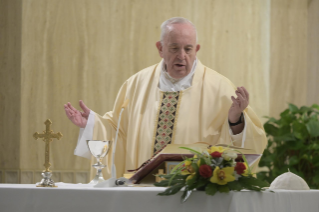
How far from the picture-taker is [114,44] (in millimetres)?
5863

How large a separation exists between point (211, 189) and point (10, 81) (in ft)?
13.6

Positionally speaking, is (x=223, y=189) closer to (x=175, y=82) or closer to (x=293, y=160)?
(x=175, y=82)

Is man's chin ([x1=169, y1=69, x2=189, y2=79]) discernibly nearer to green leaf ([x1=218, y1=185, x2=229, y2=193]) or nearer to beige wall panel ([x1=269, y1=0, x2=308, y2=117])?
green leaf ([x1=218, y1=185, x2=229, y2=193])

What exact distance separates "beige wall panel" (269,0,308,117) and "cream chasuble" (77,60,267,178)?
2.56m

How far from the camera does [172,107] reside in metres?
3.94

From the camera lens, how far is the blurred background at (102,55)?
561cm

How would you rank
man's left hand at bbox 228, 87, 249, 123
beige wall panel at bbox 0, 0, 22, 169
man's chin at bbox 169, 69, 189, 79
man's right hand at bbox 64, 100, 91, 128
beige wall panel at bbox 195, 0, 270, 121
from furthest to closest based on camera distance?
beige wall panel at bbox 195, 0, 270, 121, beige wall panel at bbox 0, 0, 22, 169, man's chin at bbox 169, 69, 189, 79, man's right hand at bbox 64, 100, 91, 128, man's left hand at bbox 228, 87, 249, 123

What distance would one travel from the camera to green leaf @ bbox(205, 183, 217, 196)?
2.04 meters

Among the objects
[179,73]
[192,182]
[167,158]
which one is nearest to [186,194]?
[192,182]

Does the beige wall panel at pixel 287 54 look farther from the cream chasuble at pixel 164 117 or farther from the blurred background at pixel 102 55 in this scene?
the cream chasuble at pixel 164 117

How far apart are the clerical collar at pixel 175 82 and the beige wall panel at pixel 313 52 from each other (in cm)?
283

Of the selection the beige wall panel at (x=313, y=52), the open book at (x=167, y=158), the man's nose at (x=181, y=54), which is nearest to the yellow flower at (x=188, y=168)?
the open book at (x=167, y=158)

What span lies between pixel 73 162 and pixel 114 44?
1.48 m

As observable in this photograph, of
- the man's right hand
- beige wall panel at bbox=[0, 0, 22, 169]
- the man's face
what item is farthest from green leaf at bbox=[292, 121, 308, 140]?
beige wall panel at bbox=[0, 0, 22, 169]
